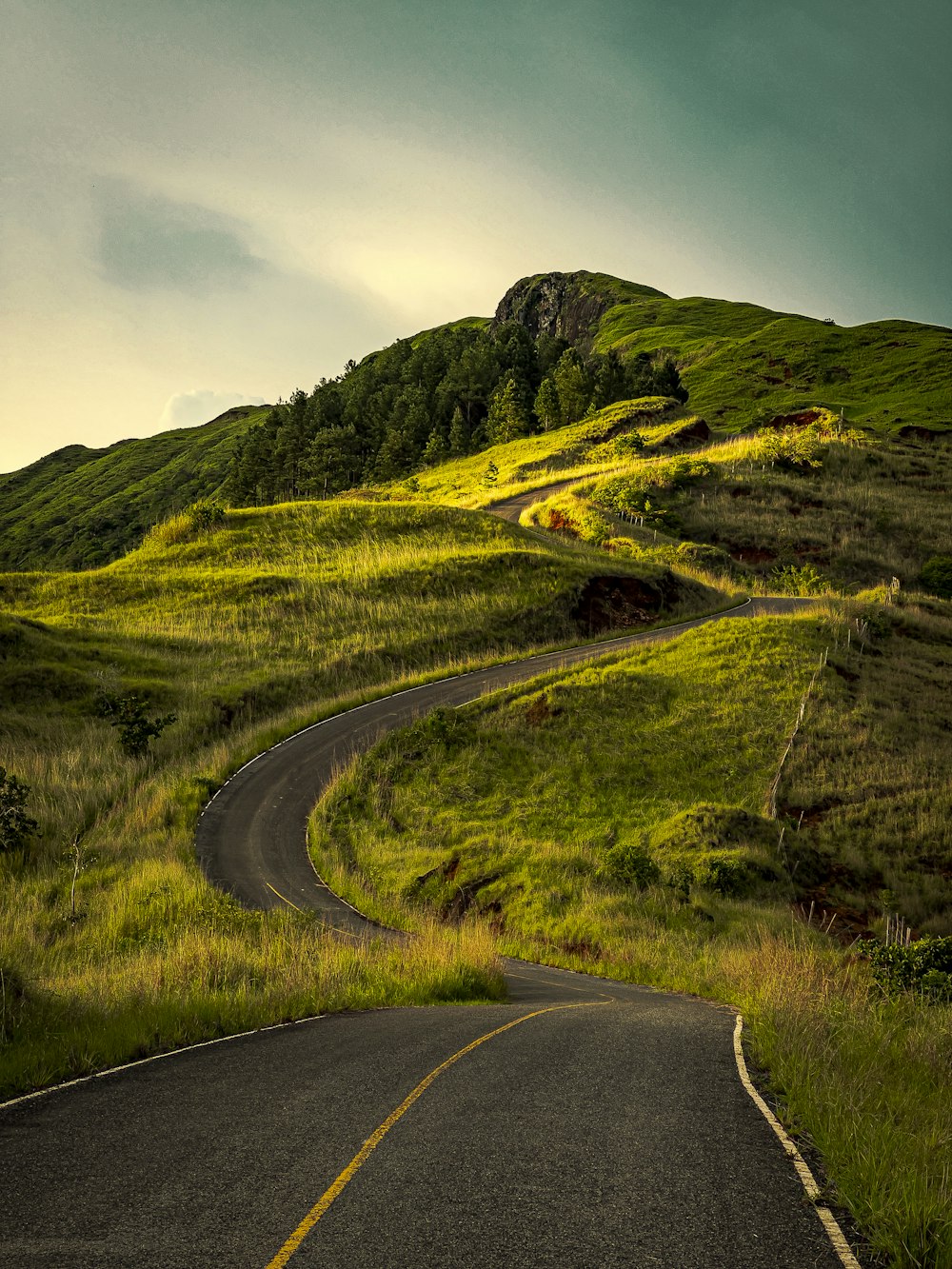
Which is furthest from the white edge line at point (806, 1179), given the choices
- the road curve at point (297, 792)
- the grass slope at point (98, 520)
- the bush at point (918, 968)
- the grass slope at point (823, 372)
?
the grass slope at point (98, 520)

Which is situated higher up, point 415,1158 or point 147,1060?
point 415,1158

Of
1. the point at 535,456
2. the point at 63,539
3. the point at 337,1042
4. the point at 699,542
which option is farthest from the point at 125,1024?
the point at 63,539

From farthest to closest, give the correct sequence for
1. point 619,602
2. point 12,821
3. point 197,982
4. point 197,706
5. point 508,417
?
point 508,417 → point 619,602 → point 197,706 → point 12,821 → point 197,982

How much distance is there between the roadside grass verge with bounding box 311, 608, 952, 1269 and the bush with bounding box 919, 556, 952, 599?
24708 millimetres

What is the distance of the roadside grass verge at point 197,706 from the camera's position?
980 cm

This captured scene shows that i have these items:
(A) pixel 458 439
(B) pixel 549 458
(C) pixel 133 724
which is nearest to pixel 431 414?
(A) pixel 458 439

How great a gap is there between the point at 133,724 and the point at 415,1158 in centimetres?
2666

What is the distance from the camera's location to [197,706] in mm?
33156

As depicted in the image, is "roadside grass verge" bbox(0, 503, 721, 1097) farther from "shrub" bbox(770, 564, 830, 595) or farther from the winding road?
"shrub" bbox(770, 564, 830, 595)

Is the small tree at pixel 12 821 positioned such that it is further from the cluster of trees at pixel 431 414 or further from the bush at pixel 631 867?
the cluster of trees at pixel 431 414

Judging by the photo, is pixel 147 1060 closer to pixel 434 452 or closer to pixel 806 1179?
pixel 806 1179

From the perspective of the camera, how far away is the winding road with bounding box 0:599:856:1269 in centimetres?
423

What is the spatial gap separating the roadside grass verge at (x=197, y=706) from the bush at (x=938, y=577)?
2173 cm

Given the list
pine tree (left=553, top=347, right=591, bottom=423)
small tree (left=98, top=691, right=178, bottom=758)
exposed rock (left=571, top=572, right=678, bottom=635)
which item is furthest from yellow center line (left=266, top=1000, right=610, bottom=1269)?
pine tree (left=553, top=347, right=591, bottom=423)
